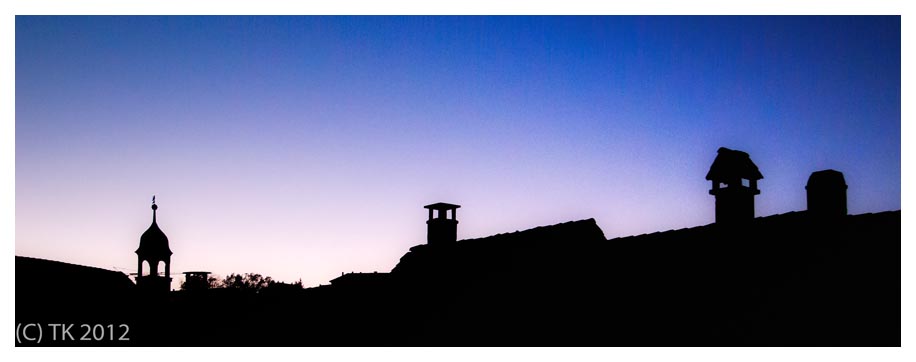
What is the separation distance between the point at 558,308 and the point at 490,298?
2296 mm

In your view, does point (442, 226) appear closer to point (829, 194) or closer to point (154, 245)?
point (829, 194)

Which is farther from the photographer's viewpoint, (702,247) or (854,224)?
(702,247)

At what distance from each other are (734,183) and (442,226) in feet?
27.9

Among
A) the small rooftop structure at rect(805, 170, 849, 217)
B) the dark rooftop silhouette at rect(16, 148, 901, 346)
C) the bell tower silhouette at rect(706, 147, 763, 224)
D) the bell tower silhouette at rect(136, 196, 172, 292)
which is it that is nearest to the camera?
the dark rooftop silhouette at rect(16, 148, 901, 346)

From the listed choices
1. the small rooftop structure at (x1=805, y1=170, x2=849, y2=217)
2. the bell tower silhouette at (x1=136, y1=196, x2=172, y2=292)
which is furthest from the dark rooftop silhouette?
the bell tower silhouette at (x1=136, y1=196, x2=172, y2=292)

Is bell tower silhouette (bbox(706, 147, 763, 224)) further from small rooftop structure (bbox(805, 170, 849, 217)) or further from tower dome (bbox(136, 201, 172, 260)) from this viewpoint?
tower dome (bbox(136, 201, 172, 260))

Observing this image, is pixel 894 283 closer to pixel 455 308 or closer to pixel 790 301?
pixel 790 301

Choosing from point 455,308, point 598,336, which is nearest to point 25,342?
point 455,308

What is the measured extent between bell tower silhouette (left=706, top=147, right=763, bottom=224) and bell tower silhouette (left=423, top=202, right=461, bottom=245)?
7.99 meters

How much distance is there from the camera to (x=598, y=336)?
13.5 metres

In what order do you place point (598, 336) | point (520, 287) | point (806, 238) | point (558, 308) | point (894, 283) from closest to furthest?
1. point (894, 283)
2. point (806, 238)
3. point (598, 336)
4. point (558, 308)
5. point (520, 287)

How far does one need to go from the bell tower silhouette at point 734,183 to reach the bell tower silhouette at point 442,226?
26.2 feet

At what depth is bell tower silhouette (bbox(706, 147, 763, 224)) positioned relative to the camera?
1401 centimetres

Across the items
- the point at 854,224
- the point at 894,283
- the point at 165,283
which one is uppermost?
the point at 854,224
